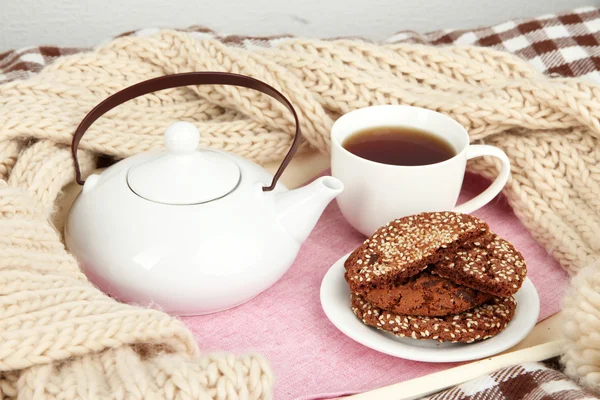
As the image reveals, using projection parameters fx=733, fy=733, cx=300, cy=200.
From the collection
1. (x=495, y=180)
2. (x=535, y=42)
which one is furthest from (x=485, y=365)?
(x=535, y=42)

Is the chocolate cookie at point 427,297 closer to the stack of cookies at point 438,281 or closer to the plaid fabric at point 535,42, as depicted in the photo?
the stack of cookies at point 438,281

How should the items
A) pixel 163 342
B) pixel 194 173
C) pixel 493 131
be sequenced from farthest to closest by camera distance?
pixel 493 131, pixel 194 173, pixel 163 342

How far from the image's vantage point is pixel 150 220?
2.16 feet

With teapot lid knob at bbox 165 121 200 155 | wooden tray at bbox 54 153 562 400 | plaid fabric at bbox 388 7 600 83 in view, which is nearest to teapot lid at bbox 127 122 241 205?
teapot lid knob at bbox 165 121 200 155

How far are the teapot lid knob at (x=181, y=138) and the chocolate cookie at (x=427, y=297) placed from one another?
213 mm

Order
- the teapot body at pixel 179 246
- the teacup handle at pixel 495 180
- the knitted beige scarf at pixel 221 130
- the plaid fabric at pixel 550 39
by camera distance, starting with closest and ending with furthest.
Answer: the knitted beige scarf at pixel 221 130
the teapot body at pixel 179 246
the teacup handle at pixel 495 180
the plaid fabric at pixel 550 39

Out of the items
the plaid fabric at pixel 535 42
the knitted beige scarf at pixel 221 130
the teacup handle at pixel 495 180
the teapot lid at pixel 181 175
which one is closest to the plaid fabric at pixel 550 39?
the plaid fabric at pixel 535 42

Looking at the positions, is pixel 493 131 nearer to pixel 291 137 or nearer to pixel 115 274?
pixel 291 137

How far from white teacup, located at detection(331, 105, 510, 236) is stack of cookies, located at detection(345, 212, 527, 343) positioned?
8 centimetres

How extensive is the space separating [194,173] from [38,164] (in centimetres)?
18

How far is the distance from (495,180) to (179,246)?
0.36 metres

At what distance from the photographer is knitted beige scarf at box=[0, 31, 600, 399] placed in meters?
0.55

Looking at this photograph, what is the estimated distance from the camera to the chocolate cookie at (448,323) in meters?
0.61

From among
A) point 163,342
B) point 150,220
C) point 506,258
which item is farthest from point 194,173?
point 506,258
